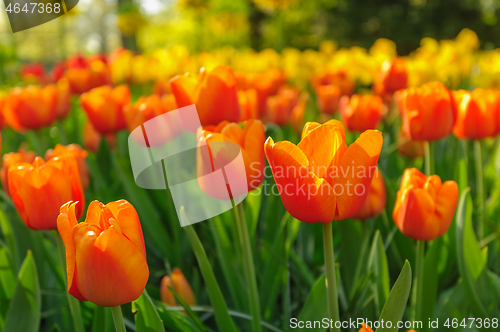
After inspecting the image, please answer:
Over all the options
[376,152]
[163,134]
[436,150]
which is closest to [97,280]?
[376,152]

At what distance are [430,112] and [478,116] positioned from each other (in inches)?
7.8

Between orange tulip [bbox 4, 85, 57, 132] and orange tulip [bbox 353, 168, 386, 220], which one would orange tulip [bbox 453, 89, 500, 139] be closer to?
orange tulip [bbox 353, 168, 386, 220]

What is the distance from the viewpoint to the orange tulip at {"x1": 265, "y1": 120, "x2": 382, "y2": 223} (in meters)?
0.72

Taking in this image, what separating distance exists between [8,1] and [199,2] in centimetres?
359

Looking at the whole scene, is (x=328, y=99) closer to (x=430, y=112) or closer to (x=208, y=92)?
(x=430, y=112)

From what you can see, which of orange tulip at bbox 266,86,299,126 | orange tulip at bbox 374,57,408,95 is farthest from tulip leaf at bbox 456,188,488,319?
orange tulip at bbox 374,57,408,95

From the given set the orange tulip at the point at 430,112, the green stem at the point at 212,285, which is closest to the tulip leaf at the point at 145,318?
the green stem at the point at 212,285

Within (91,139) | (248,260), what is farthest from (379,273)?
(91,139)

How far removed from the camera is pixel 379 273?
107 centimetres

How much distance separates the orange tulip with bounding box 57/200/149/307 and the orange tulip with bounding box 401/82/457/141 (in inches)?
37.7

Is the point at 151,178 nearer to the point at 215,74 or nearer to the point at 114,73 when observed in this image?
the point at 215,74

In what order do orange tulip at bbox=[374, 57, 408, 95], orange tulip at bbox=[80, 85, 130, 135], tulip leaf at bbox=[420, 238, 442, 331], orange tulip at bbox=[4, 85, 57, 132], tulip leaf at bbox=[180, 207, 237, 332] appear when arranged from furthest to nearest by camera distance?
orange tulip at bbox=[374, 57, 408, 95] < orange tulip at bbox=[4, 85, 57, 132] < orange tulip at bbox=[80, 85, 130, 135] < tulip leaf at bbox=[420, 238, 442, 331] < tulip leaf at bbox=[180, 207, 237, 332]

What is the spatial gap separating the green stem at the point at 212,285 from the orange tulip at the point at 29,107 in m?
1.27

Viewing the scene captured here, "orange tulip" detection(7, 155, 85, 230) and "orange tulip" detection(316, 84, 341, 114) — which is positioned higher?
"orange tulip" detection(7, 155, 85, 230)
